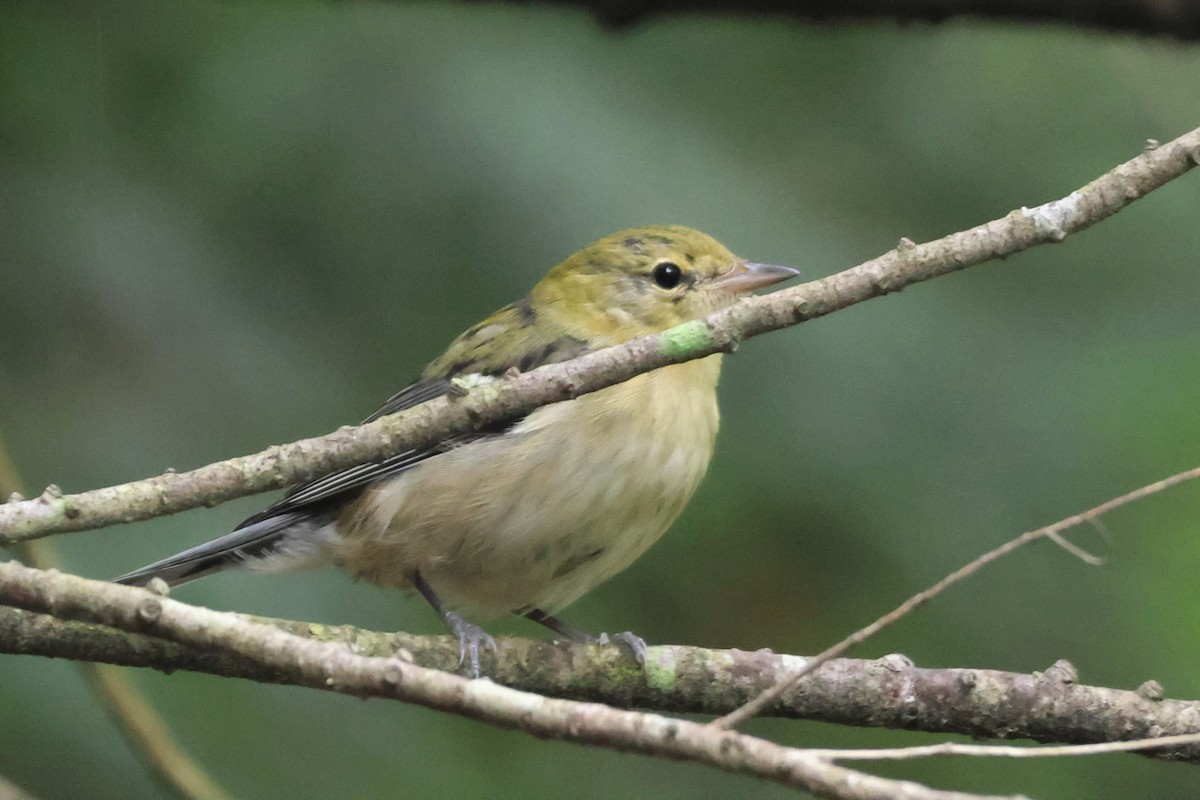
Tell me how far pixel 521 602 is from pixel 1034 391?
212 centimetres

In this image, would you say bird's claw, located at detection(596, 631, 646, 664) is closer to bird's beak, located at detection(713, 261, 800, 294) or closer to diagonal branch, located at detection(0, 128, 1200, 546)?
diagonal branch, located at detection(0, 128, 1200, 546)

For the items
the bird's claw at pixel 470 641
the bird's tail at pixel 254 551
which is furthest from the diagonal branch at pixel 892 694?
the bird's tail at pixel 254 551

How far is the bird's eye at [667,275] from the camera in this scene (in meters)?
4.98

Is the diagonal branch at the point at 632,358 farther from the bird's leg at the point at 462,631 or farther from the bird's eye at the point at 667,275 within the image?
the bird's eye at the point at 667,275

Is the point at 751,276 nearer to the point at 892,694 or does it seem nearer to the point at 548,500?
the point at 548,500

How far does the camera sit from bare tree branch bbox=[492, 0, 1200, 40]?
5.14m

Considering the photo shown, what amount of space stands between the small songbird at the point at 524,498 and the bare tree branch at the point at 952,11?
978mm

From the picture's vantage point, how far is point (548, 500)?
4.25 m

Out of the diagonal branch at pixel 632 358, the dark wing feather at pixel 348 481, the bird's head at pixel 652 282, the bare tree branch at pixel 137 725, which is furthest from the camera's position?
the bird's head at pixel 652 282

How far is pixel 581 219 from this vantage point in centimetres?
505

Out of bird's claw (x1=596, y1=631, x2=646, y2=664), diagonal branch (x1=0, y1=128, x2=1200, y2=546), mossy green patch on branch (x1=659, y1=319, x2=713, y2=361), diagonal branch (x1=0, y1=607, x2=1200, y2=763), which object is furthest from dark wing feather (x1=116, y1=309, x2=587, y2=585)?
mossy green patch on branch (x1=659, y1=319, x2=713, y2=361)

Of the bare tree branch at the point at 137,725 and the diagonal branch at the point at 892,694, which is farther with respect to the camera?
the bare tree branch at the point at 137,725

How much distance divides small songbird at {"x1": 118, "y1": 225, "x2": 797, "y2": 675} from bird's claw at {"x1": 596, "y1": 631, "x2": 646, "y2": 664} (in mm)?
15

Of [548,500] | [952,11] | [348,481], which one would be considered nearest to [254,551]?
[348,481]
